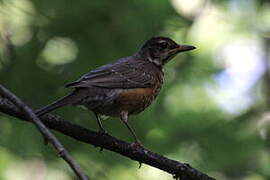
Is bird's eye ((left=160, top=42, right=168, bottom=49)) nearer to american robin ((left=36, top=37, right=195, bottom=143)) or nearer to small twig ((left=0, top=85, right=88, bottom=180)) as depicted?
american robin ((left=36, top=37, right=195, bottom=143))

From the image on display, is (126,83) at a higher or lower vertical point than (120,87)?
higher

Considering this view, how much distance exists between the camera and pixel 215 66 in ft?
24.6

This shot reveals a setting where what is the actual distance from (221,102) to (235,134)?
89 cm

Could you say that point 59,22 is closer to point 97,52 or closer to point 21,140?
point 97,52

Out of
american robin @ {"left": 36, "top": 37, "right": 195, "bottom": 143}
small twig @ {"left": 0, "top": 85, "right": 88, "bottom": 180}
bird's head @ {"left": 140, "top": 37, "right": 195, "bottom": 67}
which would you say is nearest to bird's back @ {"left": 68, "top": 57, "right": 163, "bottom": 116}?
american robin @ {"left": 36, "top": 37, "right": 195, "bottom": 143}

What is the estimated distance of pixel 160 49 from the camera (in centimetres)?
709

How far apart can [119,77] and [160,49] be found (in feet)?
3.81

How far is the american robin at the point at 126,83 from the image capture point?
5297 millimetres

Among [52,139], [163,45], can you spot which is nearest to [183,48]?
[163,45]

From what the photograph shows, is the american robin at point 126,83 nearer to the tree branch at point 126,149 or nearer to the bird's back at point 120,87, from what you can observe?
the bird's back at point 120,87

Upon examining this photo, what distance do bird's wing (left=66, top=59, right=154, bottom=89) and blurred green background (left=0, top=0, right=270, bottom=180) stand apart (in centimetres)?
17

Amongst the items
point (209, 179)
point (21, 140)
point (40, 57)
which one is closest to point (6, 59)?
point (40, 57)

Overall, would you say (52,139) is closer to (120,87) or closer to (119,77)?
(120,87)

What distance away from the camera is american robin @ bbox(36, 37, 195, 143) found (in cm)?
530
